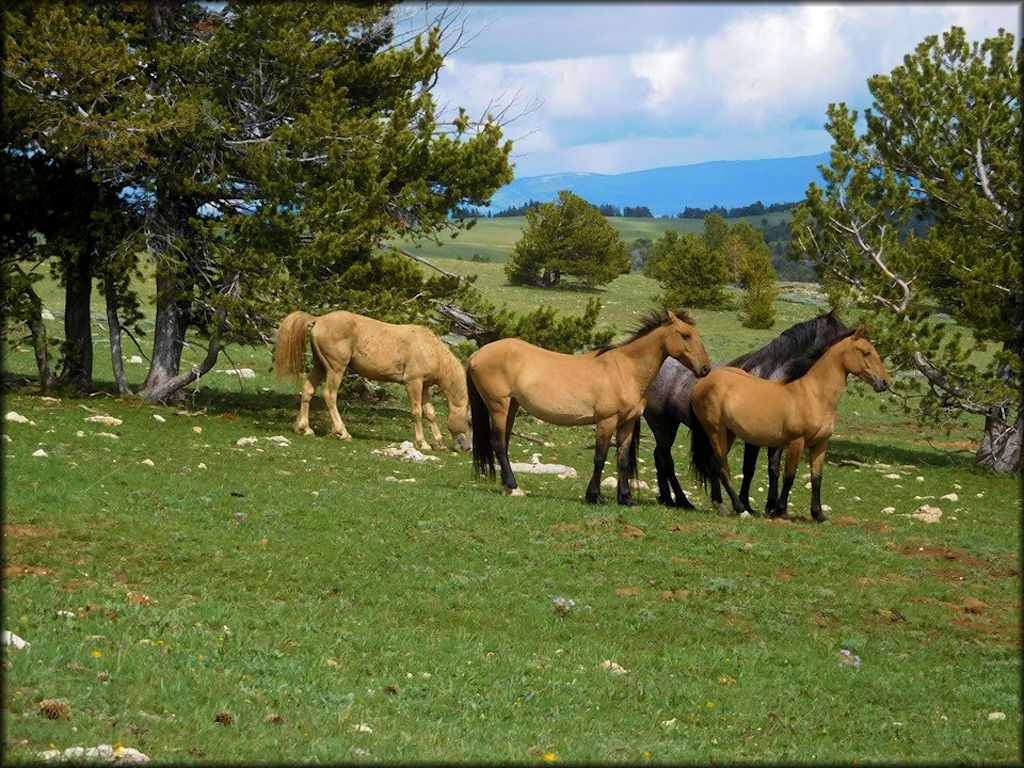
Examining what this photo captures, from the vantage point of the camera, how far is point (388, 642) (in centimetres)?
924

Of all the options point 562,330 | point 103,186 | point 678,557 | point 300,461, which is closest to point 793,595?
point 678,557

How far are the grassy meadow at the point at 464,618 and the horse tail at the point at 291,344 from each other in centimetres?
322

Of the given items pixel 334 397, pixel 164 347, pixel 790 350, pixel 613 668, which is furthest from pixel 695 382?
pixel 164 347

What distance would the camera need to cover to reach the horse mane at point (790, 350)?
15633 mm

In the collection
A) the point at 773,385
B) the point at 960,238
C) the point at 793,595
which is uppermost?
the point at 960,238

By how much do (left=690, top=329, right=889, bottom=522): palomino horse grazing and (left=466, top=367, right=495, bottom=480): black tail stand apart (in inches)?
112

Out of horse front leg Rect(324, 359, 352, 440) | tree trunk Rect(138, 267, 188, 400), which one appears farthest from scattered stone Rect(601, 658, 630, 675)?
tree trunk Rect(138, 267, 188, 400)

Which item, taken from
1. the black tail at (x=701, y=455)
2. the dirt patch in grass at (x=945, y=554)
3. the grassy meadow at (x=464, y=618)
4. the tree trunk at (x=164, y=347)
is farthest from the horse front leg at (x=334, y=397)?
the dirt patch in grass at (x=945, y=554)

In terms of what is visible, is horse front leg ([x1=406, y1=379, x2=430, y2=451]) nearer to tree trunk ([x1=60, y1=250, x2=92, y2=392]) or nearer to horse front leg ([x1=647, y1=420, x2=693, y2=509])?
horse front leg ([x1=647, y1=420, x2=693, y2=509])

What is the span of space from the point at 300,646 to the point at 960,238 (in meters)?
18.6

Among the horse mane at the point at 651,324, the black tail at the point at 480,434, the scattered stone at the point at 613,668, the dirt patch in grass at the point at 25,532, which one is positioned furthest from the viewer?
the black tail at the point at 480,434

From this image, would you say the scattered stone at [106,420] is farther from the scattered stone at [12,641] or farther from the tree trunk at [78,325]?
the scattered stone at [12,641]

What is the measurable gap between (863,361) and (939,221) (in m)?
12.2

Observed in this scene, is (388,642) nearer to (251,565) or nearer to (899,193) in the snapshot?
(251,565)
